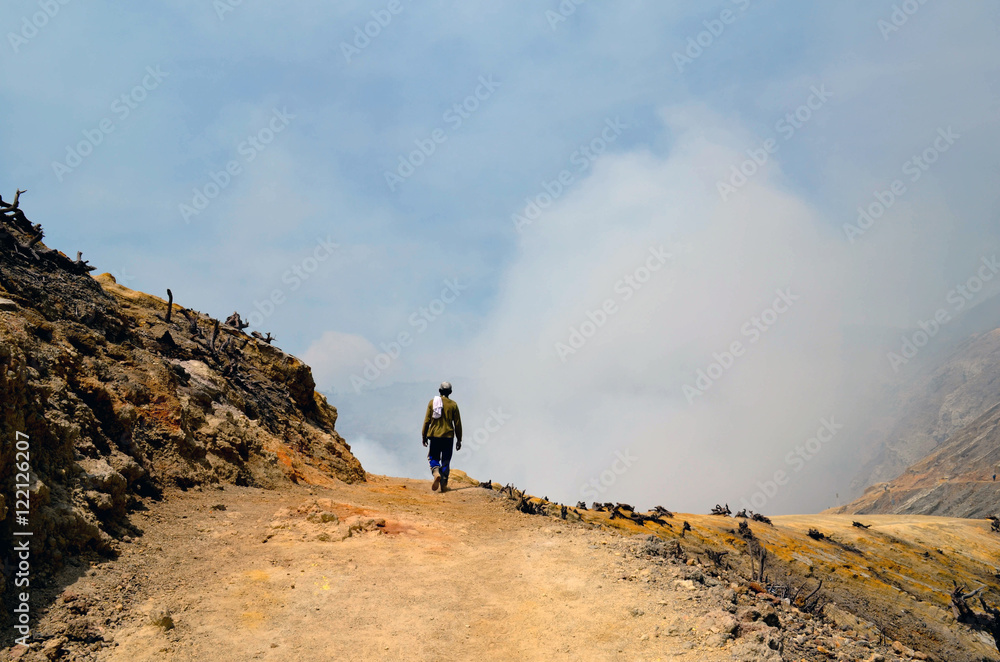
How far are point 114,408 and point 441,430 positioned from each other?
579 cm

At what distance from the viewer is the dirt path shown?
17.0 feet

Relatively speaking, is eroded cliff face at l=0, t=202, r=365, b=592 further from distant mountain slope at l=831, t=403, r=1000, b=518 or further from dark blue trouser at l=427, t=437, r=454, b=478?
distant mountain slope at l=831, t=403, r=1000, b=518

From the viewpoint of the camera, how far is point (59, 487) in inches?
250

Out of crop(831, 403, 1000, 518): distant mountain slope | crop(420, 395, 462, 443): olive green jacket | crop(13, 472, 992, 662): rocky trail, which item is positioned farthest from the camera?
crop(831, 403, 1000, 518): distant mountain slope

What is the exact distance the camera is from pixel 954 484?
161ft

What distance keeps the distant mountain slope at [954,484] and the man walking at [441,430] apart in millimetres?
43207

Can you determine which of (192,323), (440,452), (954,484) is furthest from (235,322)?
(954,484)

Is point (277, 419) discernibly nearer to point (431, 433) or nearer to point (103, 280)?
point (431, 433)

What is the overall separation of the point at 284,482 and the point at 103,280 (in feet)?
27.2

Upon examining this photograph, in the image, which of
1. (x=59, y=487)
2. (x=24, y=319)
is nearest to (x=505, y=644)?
(x=59, y=487)

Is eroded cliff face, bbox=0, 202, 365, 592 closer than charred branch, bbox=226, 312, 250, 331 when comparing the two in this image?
Yes

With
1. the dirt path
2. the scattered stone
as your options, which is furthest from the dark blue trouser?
the scattered stone

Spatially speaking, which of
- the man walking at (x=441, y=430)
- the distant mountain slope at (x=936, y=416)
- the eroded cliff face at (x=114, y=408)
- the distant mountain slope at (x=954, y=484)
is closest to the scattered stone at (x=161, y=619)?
the eroded cliff face at (x=114, y=408)

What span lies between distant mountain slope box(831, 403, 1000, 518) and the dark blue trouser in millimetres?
43201
